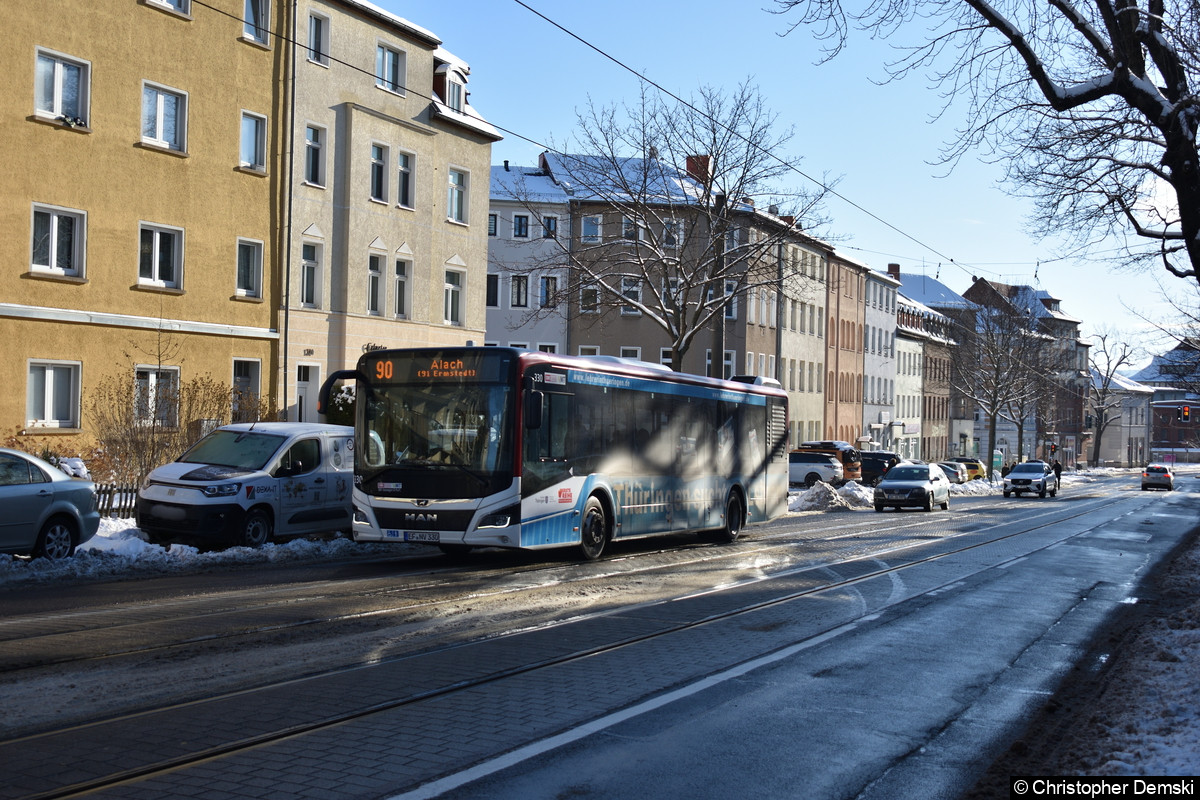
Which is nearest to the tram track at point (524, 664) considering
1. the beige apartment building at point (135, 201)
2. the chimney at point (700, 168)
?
the beige apartment building at point (135, 201)

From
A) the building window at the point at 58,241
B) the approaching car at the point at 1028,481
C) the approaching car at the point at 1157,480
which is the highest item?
the building window at the point at 58,241

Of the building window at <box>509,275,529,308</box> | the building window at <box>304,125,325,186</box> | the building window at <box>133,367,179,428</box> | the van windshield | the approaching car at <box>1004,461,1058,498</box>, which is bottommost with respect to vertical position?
the approaching car at <box>1004,461,1058,498</box>

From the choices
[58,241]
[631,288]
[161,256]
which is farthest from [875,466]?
[58,241]

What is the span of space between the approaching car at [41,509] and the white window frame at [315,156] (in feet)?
64.1

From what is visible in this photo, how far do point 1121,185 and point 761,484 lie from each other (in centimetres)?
1019

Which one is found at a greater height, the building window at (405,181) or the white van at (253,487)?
the building window at (405,181)

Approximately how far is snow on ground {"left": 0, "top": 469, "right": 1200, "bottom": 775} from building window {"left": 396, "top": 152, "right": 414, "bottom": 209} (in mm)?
19371

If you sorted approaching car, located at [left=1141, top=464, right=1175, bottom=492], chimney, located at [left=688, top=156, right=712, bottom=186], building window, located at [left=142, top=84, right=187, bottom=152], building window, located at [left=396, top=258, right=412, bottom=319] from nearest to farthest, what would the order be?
1. building window, located at [left=142, top=84, right=187, bottom=152]
2. chimney, located at [left=688, top=156, right=712, bottom=186]
3. building window, located at [left=396, top=258, right=412, bottom=319]
4. approaching car, located at [left=1141, top=464, right=1175, bottom=492]

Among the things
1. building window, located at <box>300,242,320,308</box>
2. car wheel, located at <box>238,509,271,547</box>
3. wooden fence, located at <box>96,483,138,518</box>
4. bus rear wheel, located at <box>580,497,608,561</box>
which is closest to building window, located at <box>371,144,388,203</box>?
building window, located at <box>300,242,320,308</box>

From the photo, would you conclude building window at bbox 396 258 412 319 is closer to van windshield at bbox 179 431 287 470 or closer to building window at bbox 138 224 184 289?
building window at bbox 138 224 184 289

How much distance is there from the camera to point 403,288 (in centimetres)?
3741

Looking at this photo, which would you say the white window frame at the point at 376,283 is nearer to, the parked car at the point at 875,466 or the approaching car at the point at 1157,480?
the parked car at the point at 875,466

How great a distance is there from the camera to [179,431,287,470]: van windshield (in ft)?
57.7

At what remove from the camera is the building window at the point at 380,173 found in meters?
35.8
